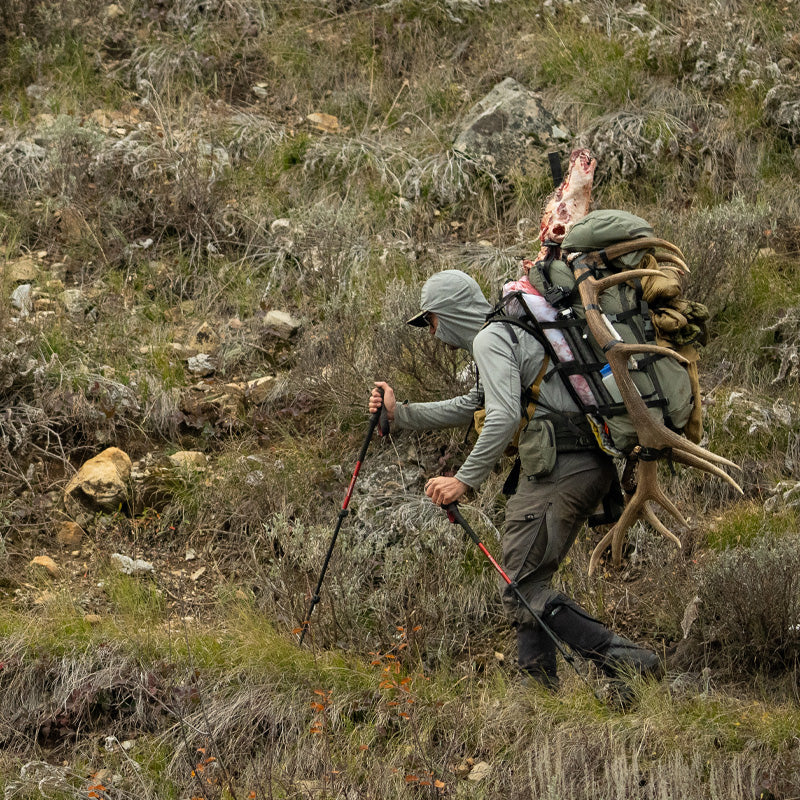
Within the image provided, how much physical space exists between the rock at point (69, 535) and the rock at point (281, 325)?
199cm

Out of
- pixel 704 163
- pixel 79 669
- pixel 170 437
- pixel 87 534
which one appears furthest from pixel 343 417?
pixel 704 163

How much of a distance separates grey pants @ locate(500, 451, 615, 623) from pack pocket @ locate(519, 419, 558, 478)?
12 cm

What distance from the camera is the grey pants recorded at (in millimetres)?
4625

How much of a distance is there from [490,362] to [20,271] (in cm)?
482

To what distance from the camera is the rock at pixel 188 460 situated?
263 inches

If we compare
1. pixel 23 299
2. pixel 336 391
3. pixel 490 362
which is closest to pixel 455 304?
pixel 490 362

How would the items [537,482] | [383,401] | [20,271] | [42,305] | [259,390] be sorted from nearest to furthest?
[537,482] < [383,401] < [259,390] < [42,305] < [20,271]

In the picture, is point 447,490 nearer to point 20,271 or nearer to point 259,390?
point 259,390

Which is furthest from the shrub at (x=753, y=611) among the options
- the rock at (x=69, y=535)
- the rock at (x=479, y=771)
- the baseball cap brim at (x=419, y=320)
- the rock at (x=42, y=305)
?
the rock at (x=42, y=305)

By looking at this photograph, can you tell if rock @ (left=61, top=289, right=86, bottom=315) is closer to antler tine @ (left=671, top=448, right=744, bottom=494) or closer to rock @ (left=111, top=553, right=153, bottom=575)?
rock @ (left=111, top=553, right=153, bottom=575)

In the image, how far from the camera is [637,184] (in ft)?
26.6

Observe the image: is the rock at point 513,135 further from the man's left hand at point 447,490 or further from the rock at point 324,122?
the man's left hand at point 447,490

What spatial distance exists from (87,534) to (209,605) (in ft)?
3.14

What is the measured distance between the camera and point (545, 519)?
462 cm
